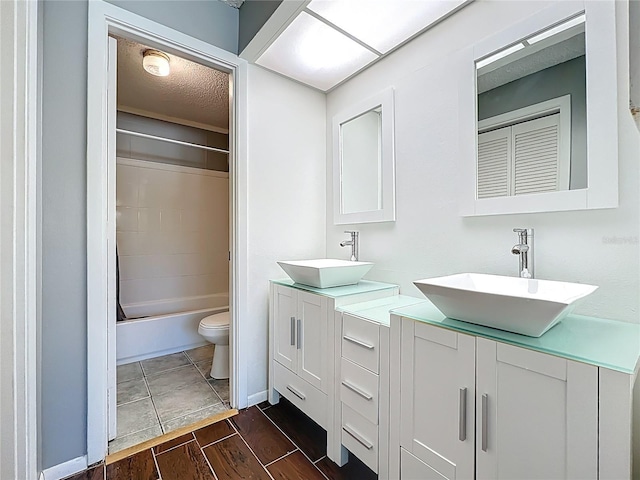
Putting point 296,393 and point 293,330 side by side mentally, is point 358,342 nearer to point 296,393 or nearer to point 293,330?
point 293,330

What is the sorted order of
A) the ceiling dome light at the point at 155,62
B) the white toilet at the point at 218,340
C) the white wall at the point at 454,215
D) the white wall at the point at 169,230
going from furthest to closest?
the white wall at the point at 169,230
the white toilet at the point at 218,340
the ceiling dome light at the point at 155,62
the white wall at the point at 454,215

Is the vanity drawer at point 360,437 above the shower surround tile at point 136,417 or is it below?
above

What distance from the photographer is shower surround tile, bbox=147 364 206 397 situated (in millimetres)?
2117

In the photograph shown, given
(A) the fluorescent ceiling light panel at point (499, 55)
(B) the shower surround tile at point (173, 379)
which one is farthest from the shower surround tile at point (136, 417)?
(A) the fluorescent ceiling light panel at point (499, 55)

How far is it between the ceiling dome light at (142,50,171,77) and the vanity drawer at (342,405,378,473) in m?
2.51

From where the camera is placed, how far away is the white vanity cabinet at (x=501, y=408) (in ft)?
2.29

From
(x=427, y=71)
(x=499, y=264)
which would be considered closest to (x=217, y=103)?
(x=427, y=71)

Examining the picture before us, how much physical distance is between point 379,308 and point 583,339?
0.76 meters

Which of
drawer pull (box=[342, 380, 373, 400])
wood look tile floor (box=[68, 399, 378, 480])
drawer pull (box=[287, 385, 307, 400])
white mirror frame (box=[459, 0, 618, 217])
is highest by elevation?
white mirror frame (box=[459, 0, 618, 217])

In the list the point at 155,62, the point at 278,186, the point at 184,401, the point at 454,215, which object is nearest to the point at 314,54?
the point at 278,186

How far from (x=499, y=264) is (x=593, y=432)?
0.73 m

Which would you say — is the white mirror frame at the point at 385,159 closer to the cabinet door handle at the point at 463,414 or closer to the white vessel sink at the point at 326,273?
the white vessel sink at the point at 326,273

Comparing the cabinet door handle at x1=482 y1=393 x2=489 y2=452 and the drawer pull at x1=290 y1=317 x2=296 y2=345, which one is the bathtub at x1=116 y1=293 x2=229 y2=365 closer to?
the drawer pull at x1=290 y1=317 x2=296 y2=345

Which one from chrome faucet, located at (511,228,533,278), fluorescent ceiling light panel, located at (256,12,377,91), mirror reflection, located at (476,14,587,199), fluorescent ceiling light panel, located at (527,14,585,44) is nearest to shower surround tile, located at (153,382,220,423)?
chrome faucet, located at (511,228,533,278)
